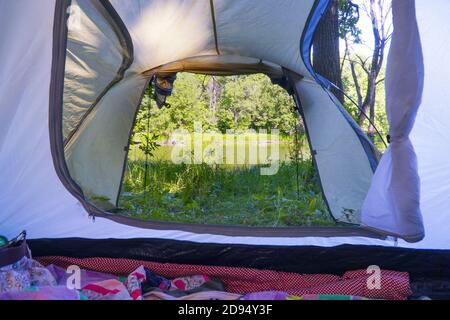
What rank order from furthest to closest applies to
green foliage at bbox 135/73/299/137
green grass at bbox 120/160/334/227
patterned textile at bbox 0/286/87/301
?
green foliage at bbox 135/73/299/137 → green grass at bbox 120/160/334/227 → patterned textile at bbox 0/286/87/301

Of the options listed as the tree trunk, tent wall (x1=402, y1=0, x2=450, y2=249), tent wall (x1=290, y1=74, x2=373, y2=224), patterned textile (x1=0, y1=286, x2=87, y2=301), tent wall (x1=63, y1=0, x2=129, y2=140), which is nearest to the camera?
patterned textile (x1=0, y1=286, x2=87, y2=301)

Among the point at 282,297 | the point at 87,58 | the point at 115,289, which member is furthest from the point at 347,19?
the point at 115,289

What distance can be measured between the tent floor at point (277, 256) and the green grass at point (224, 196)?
66 cm

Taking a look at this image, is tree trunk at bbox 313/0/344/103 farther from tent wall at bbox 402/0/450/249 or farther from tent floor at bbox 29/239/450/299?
tent floor at bbox 29/239/450/299

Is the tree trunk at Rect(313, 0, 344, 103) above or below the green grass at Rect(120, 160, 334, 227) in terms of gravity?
above

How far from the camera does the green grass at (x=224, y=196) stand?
9.68 ft

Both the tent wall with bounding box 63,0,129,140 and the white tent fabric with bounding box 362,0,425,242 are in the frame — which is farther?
the tent wall with bounding box 63,0,129,140

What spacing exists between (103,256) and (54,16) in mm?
1083

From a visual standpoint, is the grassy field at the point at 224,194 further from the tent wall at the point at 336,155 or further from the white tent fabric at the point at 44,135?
the white tent fabric at the point at 44,135

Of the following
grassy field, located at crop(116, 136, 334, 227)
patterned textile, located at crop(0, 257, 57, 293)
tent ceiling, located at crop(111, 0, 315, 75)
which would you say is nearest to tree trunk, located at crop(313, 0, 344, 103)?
tent ceiling, located at crop(111, 0, 315, 75)

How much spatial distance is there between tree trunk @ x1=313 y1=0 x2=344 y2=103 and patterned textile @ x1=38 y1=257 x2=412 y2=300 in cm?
241

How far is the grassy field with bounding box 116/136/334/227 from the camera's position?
2.96 m

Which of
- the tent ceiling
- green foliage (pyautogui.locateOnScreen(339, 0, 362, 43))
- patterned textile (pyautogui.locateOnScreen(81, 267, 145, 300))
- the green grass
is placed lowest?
A: patterned textile (pyautogui.locateOnScreen(81, 267, 145, 300))

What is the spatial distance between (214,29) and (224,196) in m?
1.43
